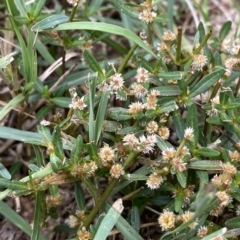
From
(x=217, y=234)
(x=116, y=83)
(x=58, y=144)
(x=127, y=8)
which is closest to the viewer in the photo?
(x=217, y=234)

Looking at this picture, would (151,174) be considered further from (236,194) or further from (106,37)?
(106,37)

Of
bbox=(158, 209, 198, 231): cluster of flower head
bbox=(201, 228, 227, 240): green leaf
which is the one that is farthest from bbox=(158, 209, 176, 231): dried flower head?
bbox=(201, 228, 227, 240): green leaf

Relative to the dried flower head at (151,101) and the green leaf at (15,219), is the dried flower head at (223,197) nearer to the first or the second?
the dried flower head at (151,101)

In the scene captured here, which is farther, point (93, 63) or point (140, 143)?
point (93, 63)

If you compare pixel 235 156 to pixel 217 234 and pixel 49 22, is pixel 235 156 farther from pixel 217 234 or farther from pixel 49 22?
pixel 49 22

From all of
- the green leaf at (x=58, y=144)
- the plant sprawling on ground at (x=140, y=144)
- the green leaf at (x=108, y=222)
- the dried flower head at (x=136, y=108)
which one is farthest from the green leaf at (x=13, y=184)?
the dried flower head at (x=136, y=108)

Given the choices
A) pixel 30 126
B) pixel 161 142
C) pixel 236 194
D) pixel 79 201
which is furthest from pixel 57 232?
pixel 236 194

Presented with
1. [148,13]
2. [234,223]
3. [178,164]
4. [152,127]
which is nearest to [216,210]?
[234,223]
